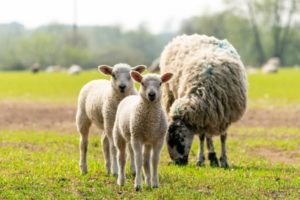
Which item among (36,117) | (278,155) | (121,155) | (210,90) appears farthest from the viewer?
(36,117)

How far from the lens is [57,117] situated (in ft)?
69.2

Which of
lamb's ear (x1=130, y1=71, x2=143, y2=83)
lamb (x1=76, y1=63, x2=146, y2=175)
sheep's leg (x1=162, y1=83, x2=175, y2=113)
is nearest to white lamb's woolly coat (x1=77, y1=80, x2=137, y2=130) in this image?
lamb (x1=76, y1=63, x2=146, y2=175)

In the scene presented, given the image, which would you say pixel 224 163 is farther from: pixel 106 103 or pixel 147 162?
pixel 147 162

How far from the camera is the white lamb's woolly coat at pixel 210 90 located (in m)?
Answer: 11.3

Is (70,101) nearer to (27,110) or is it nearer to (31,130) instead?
Answer: (27,110)

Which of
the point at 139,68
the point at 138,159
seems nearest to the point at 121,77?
the point at 139,68

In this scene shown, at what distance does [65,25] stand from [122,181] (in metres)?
167

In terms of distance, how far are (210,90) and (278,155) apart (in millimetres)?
2348

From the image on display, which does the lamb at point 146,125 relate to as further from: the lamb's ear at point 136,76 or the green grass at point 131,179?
the green grass at point 131,179

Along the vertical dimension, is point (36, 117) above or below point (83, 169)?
below

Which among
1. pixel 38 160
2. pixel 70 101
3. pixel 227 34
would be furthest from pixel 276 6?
pixel 38 160

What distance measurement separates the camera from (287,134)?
16156 mm

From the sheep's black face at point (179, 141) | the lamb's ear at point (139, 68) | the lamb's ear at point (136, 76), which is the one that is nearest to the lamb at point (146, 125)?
the lamb's ear at point (136, 76)

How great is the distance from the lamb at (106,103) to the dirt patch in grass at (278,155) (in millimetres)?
3771
